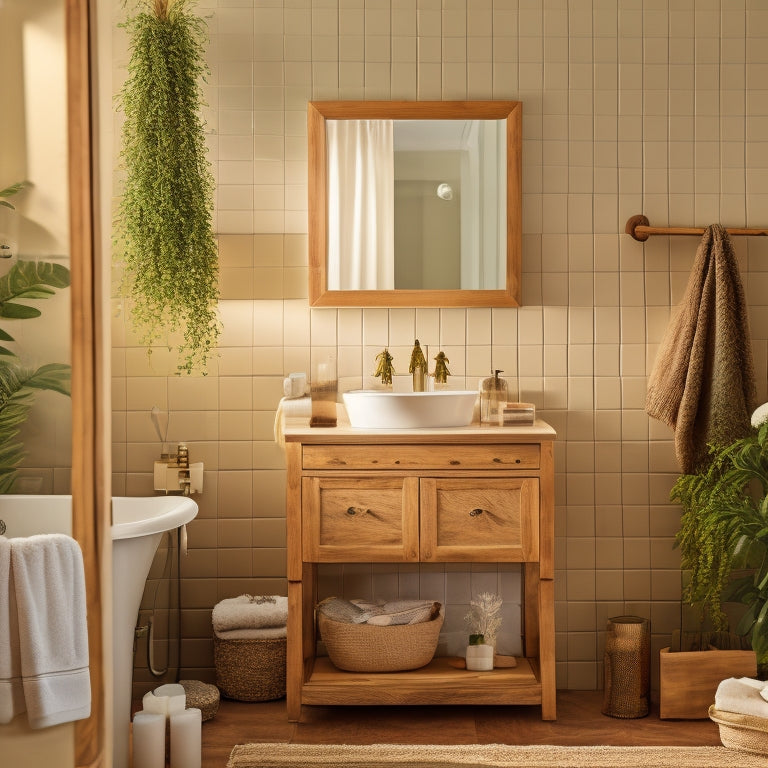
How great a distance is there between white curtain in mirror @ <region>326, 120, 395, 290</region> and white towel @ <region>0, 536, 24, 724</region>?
1860 millimetres

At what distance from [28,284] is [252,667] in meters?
1.86

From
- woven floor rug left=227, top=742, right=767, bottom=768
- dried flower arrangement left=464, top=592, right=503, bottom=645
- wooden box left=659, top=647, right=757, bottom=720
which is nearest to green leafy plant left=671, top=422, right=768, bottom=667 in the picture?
wooden box left=659, top=647, right=757, bottom=720

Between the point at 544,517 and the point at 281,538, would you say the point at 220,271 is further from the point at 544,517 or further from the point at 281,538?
the point at 544,517

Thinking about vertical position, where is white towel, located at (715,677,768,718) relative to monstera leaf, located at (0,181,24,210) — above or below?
below

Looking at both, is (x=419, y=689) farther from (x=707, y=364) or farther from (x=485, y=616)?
(x=707, y=364)

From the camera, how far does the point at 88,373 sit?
172 centimetres

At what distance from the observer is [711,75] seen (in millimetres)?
3275

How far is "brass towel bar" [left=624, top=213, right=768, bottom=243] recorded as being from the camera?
320cm

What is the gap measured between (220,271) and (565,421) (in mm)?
1340

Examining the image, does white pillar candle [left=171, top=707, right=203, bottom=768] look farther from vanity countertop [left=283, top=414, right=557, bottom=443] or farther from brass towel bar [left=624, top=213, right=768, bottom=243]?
brass towel bar [left=624, top=213, right=768, bottom=243]

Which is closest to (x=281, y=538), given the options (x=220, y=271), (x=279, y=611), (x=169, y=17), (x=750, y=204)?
(x=279, y=611)

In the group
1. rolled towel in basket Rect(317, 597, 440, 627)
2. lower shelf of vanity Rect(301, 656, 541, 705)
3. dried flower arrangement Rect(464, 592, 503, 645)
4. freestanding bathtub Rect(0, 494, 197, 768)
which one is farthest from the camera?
dried flower arrangement Rect(464, 592, 503, 645)

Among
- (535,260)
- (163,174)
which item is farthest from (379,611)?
(163,174)

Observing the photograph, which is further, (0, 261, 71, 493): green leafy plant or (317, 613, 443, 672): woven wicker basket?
(317, 613, 443, 672): woven wicker basket
